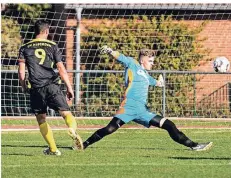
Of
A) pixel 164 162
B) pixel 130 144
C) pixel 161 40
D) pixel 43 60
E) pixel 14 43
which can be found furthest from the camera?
pixel 14 43

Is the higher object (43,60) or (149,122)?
(43,60)

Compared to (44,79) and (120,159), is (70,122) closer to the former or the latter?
(44,79)

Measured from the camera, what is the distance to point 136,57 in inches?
898

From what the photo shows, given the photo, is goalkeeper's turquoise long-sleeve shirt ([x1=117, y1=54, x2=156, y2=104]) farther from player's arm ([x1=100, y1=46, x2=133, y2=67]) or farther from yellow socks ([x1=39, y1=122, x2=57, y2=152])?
yellow socks ([x1=39, y1=122, x2=57, y2=152])

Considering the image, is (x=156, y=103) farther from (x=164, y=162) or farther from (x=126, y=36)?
(x=164, y=162)

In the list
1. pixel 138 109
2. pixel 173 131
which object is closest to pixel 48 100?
pixel 138 109

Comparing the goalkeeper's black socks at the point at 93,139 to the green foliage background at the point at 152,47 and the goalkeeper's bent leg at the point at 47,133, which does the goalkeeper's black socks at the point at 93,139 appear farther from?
the green foliage background at the point at 152,47

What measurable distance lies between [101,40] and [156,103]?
10.6 ft

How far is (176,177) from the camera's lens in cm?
955

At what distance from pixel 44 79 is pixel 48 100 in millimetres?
313

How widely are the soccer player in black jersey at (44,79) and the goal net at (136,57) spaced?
8.31 meters

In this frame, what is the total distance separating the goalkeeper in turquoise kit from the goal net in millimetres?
7955

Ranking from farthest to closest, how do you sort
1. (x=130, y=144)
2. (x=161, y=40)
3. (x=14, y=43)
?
(x=14, y=43)
(x=161, y=40)
(x=130, y=144)

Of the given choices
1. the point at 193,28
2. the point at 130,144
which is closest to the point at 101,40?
the point at 193,28
